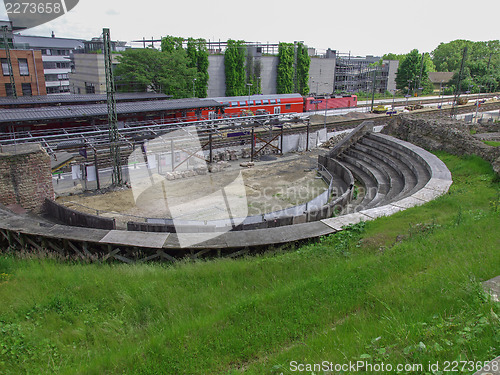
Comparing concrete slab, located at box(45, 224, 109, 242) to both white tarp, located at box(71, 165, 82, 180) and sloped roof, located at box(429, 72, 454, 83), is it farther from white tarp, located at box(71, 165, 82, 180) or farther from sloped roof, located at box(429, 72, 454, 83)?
sloped roof, located at box(429, 72, 454, 83)

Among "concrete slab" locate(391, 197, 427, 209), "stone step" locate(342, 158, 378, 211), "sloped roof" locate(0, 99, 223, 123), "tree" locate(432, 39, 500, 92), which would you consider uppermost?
"tree" locate(432, 39, 500, 92)

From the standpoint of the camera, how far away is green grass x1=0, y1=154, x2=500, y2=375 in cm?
562

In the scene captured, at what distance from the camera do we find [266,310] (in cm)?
723

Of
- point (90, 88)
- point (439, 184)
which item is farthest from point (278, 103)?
point (439, 184)

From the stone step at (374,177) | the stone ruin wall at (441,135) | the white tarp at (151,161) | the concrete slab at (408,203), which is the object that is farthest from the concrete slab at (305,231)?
the white tarp at (151,161)

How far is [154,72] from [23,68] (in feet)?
52.7

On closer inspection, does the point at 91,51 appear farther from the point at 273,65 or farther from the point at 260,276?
the point at 260,276

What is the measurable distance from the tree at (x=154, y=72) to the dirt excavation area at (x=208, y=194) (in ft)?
82.0

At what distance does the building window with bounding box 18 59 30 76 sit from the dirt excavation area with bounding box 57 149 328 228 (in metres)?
30.6

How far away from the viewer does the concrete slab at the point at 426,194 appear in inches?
612


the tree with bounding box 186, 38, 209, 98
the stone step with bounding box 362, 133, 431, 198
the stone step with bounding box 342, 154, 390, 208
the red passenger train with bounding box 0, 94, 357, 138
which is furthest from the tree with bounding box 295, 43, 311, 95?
the stone step with bounding box 342, 154, 390, 208

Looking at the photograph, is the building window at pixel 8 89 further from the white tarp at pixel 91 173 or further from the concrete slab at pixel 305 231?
the concrete slab at pixel 305 231

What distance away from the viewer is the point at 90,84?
194 ft

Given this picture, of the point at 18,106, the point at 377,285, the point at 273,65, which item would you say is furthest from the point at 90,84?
the point at 377,285
